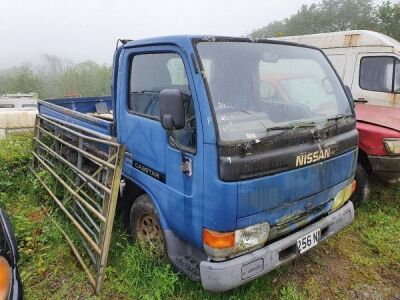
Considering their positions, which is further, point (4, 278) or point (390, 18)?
point (390, 18)

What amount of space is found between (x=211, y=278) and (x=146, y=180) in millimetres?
1034

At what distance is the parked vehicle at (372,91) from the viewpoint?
4066 mm

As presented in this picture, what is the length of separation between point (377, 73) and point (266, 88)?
3.78 meters

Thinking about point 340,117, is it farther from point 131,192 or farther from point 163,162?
point 131,192

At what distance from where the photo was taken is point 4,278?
2.29 meters

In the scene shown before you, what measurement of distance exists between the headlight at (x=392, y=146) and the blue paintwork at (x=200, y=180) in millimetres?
1030

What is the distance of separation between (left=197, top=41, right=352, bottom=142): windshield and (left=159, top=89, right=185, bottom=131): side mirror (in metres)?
0.24

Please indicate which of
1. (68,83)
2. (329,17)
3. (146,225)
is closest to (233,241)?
(146,225)

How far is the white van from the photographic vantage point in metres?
5.60

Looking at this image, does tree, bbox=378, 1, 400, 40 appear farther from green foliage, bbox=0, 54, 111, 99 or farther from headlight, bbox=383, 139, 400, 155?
green foliage, bbox=0, 54, 111, 99

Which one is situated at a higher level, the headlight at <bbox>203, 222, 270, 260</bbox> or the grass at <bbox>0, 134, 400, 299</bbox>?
the headlight at <bbox>203, 222, 270, 260</bbox>

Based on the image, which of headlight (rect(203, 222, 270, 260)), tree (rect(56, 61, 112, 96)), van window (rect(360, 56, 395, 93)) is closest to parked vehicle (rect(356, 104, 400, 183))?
van window (rect(360, 56, 395, 93))

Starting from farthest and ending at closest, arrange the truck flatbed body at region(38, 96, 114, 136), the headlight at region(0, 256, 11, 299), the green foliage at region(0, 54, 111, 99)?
the green foliage at region(0, 54, 111, 99)
the truck flatbed body at region(38, 96, 114, 136)
the headlight at region(0, 256, 11, 299)

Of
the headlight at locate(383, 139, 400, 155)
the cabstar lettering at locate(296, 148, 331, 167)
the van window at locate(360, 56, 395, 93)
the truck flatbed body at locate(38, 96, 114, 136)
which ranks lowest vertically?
the headlight at locate(383, 139, 400, 155)
